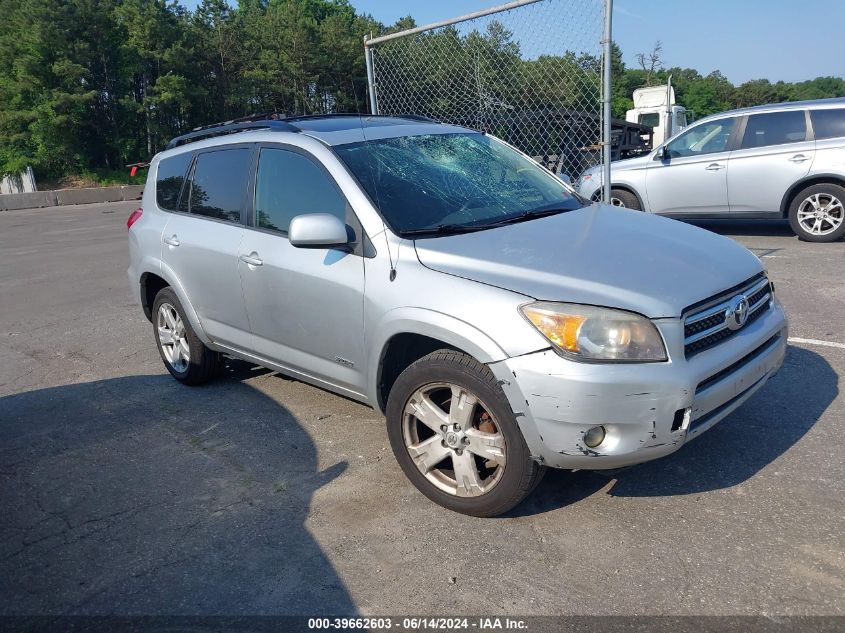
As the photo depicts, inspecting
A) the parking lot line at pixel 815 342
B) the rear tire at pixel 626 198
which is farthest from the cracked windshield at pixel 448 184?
the rear tire at pixel 626 198

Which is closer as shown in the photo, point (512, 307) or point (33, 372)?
point (512, 307)

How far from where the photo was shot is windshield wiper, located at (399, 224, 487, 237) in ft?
11.6

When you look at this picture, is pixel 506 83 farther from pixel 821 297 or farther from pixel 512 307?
pixel 512 307

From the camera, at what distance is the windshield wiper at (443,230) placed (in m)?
3.55

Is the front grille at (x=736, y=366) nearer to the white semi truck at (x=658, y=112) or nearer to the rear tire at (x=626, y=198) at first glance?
the rear tire at (x=626, y=198)

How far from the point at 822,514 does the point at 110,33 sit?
4005 centimetres

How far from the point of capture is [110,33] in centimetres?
3591

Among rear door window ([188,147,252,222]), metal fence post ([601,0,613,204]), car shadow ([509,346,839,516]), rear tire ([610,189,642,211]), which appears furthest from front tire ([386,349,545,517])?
rear tire ([610,189,642,211])

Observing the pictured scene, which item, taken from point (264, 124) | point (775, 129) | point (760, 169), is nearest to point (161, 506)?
point (264, 124)

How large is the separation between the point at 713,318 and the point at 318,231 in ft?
6.09

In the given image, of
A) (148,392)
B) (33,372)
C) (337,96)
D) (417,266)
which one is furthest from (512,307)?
(337,96)

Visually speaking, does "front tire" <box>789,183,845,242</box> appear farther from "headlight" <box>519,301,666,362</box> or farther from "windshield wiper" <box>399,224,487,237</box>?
"headlight" <box>519,301,666,362</box>

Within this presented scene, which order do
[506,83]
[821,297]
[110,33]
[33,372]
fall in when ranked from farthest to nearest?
[110,33] → [506,83] → [821,297] → [33,372]

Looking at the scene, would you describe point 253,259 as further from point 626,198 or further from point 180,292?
point 626,198
